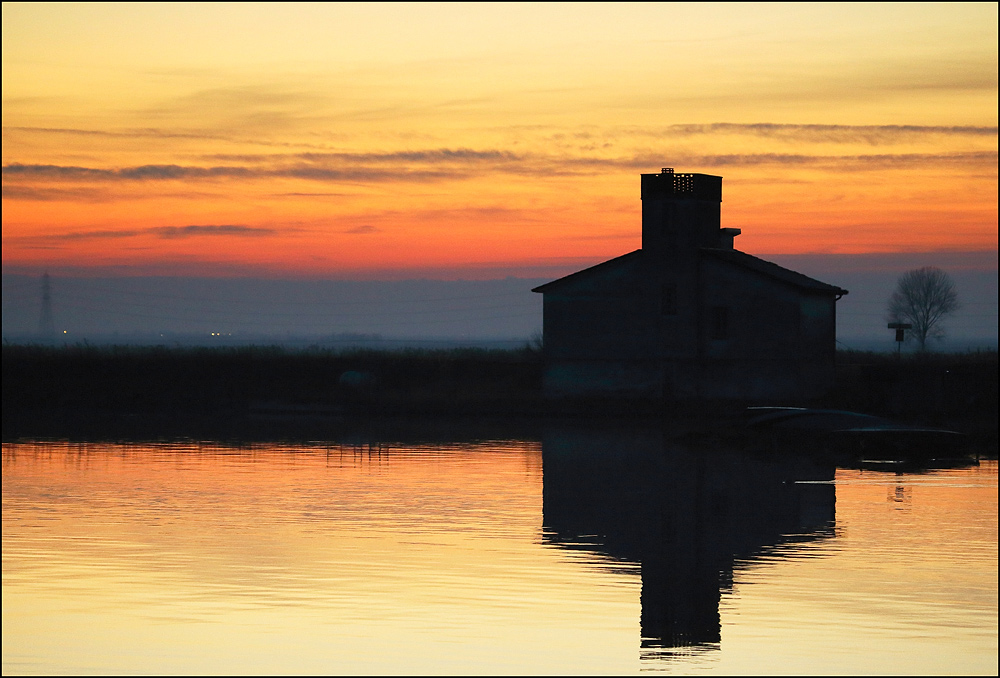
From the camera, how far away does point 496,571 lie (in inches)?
699

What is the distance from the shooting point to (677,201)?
2232 inches

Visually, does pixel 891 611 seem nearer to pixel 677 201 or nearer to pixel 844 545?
pixel 844 545

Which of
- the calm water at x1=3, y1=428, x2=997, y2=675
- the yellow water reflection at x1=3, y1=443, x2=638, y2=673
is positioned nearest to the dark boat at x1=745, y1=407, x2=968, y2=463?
the calm water at x1=3, y1=428, x2=997, y2=675

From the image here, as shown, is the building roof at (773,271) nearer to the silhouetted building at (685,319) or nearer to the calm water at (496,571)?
the silhouetted building at (685,319)

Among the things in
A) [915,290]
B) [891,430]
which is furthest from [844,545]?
[915,290]

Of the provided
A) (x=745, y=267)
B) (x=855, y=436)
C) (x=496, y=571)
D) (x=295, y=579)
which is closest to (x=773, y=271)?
(x=745, y=267)

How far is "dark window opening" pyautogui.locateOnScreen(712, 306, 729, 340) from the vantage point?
55.2 m

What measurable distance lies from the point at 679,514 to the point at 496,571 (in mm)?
6733

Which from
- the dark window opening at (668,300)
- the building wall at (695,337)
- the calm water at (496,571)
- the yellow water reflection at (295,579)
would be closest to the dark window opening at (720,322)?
the building wall at (695,337)

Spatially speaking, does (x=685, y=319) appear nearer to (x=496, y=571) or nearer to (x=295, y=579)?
(x=496, y=571)

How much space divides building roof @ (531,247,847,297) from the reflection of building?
1856 centimetres

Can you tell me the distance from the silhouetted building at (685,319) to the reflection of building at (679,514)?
59.1ft

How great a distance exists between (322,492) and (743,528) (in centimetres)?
874

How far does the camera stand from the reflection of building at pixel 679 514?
15938 millimetres
